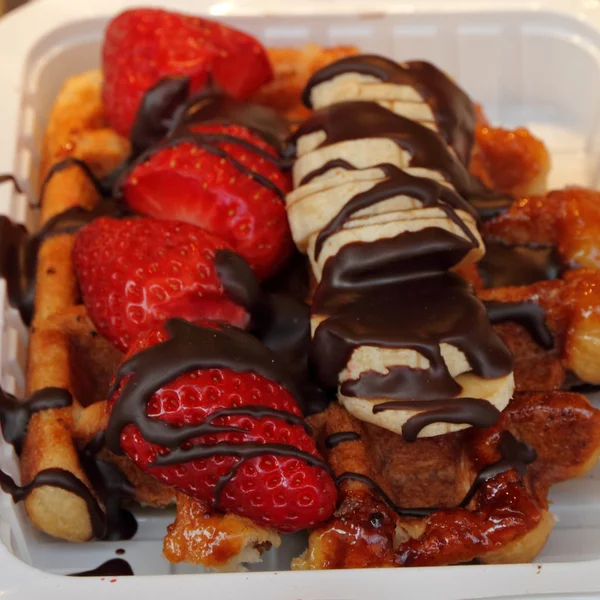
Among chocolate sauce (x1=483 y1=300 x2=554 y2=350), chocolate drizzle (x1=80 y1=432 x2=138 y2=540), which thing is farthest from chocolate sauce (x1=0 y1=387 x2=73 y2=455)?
chocolate sauce (x1=483 y1=300 x2=554 y2=350)

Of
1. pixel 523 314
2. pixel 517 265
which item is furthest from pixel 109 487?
pixel 517 265

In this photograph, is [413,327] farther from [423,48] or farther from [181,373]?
[423,48]

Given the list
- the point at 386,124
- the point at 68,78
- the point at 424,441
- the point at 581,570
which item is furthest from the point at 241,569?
the point at 68,78

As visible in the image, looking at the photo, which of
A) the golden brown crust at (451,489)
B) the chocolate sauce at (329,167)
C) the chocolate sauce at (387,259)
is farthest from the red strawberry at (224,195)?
the golden brown crust at (451,489)

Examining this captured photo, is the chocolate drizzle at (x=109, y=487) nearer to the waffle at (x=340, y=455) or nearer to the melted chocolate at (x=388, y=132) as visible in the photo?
the waffle at (x=340, y=455)

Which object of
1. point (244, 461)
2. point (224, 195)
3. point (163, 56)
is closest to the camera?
point (244, 461)

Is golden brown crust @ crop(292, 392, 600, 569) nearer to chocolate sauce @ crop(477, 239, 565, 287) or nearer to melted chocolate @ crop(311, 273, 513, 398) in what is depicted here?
melted chocolate @ crop(311, 273, 513, 398)

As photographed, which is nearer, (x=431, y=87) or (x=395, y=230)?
(x=395, y=230)
